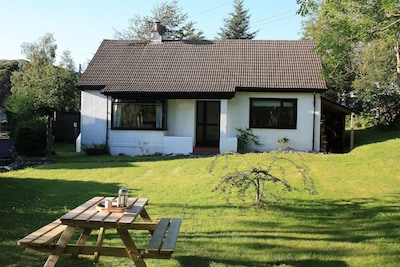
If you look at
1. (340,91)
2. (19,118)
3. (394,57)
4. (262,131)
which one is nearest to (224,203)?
(262,131)

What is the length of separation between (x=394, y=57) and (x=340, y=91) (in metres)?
7.43

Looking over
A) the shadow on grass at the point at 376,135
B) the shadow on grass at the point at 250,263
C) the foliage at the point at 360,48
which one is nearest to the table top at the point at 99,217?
the shadow on grass at the point at 250,263

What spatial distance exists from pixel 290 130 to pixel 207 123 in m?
4.04

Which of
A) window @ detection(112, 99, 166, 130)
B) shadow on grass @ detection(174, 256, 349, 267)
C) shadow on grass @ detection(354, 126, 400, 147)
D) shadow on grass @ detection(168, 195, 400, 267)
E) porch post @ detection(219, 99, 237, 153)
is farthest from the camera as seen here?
shadow on grass @ detection(354, 126, 400, 147)

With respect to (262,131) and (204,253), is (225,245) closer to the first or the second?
(204,253)

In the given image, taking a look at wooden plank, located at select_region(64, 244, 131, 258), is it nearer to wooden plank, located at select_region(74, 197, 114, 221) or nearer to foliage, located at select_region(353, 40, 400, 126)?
wooden plank, located at select_region(74, 197, 114, 221)

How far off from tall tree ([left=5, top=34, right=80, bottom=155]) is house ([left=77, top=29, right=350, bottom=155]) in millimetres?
2956

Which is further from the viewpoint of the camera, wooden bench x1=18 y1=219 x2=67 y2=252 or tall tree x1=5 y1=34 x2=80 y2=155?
tall tree x1=5 y1=34 x2=80 y2=155

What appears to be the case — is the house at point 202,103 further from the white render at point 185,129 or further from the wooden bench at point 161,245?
the wooden bench at point 161,245

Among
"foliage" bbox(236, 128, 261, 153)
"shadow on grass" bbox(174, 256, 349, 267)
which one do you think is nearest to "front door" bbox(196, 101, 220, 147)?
"foliage" bbox(236, 128, 261, 153)

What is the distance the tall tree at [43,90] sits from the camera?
2303 centimetres

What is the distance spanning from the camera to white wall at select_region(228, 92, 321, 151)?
19.1 metres

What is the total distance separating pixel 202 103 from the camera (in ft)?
67.6

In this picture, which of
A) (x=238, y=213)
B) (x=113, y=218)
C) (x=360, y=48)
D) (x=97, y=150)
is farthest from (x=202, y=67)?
(x=113, y=218)
